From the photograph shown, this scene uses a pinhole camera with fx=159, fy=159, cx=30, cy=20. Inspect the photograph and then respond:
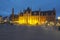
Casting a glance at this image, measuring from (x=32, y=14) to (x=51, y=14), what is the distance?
9222 mm

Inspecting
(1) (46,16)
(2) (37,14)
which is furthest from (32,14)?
(1) (46,16)

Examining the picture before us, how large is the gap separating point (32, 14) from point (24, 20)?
18.4 feet

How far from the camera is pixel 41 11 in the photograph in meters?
75.2

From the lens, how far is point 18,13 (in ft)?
251

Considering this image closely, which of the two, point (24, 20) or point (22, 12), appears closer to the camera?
point (24, 20)

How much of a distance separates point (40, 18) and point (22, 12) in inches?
406

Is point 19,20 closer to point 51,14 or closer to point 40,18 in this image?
point 40,18

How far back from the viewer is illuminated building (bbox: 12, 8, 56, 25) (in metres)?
69.7

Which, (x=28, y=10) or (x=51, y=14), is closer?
(x=51, y=14)

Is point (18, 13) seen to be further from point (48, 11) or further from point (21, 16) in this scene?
point (48, 11)

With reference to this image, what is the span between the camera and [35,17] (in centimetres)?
7200

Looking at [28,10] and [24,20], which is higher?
[28,10]

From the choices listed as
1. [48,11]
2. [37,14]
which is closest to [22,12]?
[37,14]

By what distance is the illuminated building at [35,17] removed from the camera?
6969 cm
